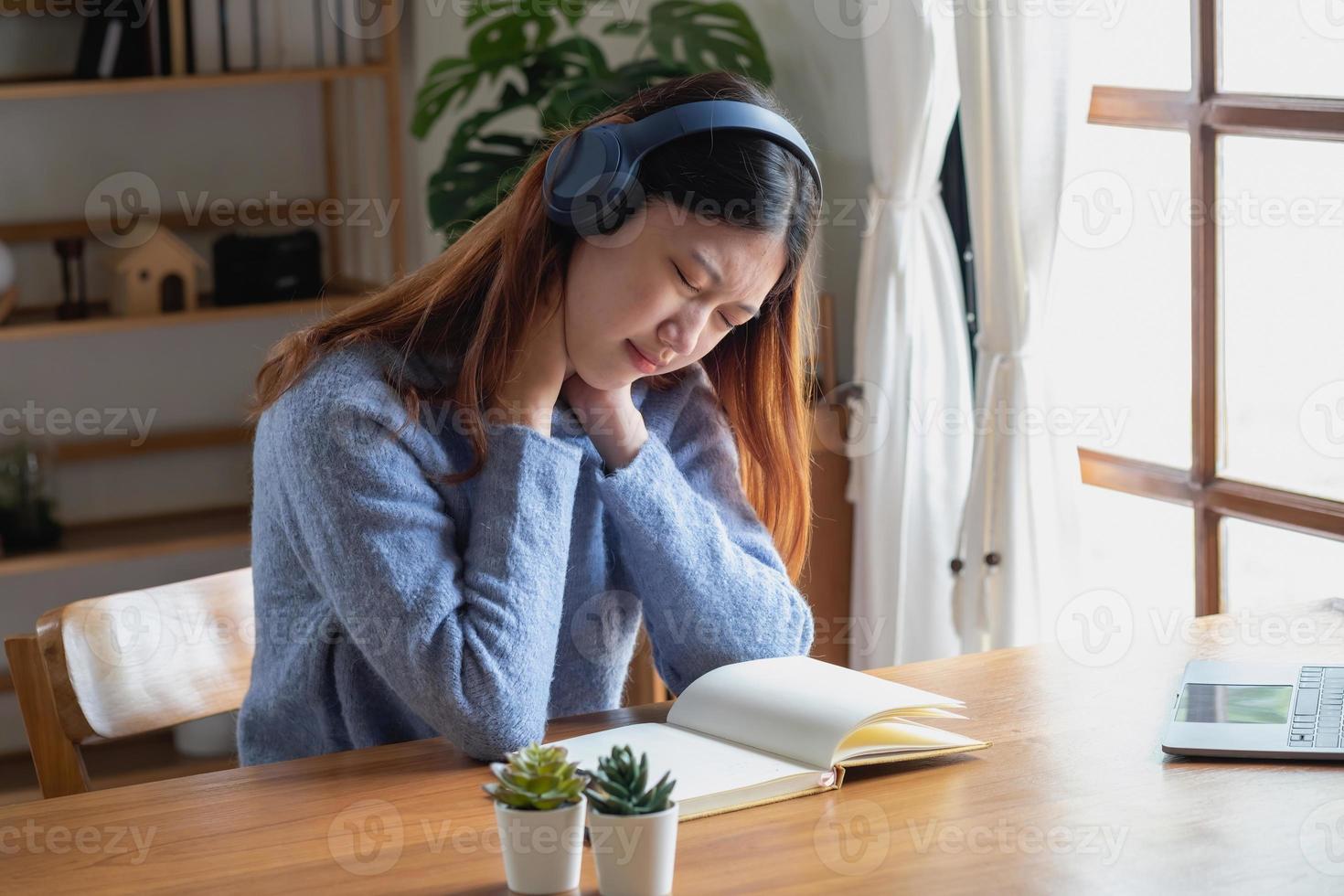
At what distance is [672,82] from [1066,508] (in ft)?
3.74

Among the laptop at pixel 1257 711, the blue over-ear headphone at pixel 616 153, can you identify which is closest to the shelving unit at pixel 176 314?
the blue over-ear headphone at pixel 616 153

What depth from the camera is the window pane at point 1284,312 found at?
82.0 inches

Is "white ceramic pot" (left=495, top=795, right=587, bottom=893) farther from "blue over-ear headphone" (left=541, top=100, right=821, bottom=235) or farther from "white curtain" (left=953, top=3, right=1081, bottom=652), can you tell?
"white curtain" (left=953, top=3, right=1081, bottom=652)

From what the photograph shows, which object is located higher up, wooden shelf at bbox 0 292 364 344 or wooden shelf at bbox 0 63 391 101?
wooden shelf at bbox 0 63 391 101

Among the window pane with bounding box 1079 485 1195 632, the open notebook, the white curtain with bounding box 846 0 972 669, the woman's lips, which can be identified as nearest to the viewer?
the open notebook

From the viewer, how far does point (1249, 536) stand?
7.37ft

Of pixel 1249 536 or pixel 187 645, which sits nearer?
pixel 187 645

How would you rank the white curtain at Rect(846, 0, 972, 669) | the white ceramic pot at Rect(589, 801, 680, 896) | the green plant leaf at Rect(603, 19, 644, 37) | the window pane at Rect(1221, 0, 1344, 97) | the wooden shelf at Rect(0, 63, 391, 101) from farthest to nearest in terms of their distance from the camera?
the wooden shelf at Rect(0, 63, 391, 101)
the green plant leaf at Rect(603, 19, 644, 37)
the white curtain at Rect(846, 0, 972, 669)
the window pane at Rect(1221, 0, 1344, 97)
the white ceramic pot at Rect(589, 801, 680, 896)

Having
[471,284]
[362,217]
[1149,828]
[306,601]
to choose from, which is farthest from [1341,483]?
[362,217]

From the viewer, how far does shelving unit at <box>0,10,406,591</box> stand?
296cm

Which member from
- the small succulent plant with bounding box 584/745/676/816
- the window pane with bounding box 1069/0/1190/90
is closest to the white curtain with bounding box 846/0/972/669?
the window pane with bounding box 1069/0/1190/90

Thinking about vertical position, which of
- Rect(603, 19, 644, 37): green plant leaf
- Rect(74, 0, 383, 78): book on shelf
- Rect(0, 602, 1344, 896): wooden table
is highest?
Rect(74, 0, 383, 78): book on shelf

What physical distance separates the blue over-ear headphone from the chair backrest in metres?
0.57

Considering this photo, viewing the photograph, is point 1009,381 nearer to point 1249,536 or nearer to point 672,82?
point 1249,536
